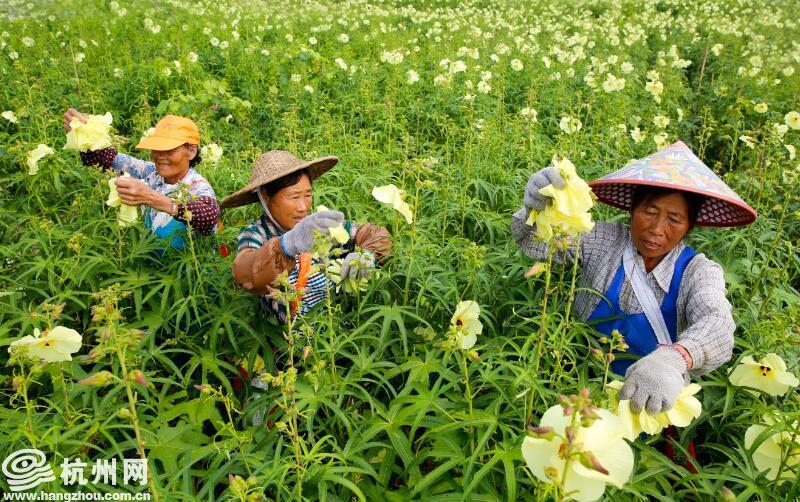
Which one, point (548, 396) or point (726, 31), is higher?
point (726, 31)

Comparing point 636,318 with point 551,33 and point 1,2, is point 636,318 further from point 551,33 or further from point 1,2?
point 1,2

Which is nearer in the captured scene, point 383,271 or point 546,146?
point 383,271

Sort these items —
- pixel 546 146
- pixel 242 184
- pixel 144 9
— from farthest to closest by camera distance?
pixel 144 9 < pixel 546 146 < pixel 242 184

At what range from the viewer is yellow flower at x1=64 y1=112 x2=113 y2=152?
312cm

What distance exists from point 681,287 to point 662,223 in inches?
11.5

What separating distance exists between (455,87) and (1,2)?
502 inches

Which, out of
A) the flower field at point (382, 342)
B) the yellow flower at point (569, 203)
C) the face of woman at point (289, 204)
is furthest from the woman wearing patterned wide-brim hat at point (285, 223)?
the yellow flower at point (569, 203)

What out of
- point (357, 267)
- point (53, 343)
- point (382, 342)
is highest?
point (357, 267)

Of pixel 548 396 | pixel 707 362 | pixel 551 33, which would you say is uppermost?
pixel 551 33

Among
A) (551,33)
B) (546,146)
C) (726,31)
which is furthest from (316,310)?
(726,31)

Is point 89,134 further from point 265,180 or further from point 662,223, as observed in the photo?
point 662,223

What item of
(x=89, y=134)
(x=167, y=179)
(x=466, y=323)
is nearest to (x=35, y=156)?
(x=89, y=134)

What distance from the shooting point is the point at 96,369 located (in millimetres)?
2678

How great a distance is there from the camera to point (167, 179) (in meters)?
3.62
